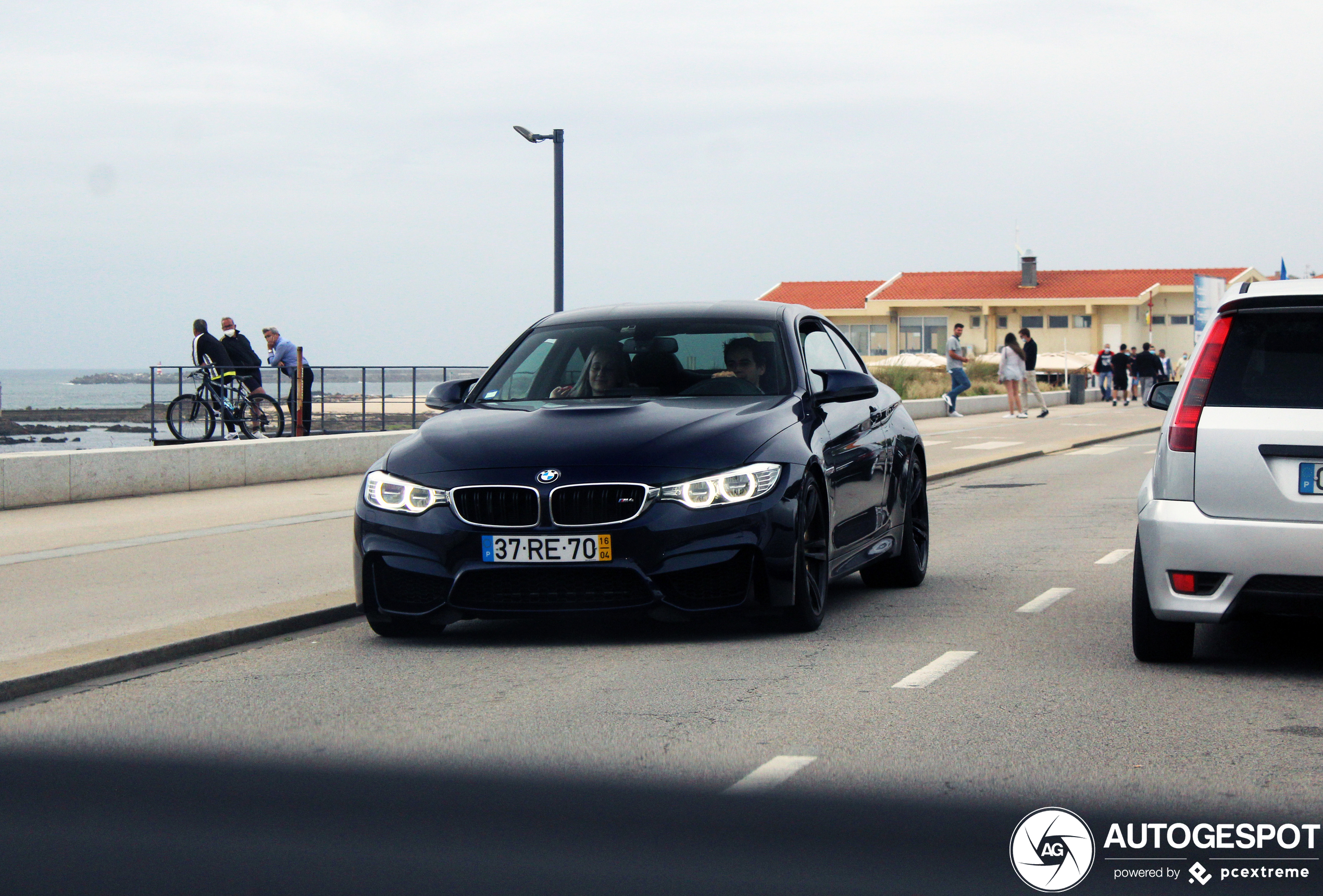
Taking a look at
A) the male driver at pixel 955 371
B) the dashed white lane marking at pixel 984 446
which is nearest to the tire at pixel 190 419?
the dashed white lane marking at pixel 984 446

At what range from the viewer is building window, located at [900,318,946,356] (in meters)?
91.3

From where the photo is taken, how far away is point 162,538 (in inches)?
476

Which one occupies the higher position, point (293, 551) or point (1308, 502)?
point (1308, 502)

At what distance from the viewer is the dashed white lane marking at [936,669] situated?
21.5 ft

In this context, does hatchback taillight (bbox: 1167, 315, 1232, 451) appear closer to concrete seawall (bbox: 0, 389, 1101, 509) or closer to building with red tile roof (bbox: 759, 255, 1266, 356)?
concrete seawall (bbox: 0, 389, 1101, 509)

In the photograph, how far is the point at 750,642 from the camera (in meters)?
7.54

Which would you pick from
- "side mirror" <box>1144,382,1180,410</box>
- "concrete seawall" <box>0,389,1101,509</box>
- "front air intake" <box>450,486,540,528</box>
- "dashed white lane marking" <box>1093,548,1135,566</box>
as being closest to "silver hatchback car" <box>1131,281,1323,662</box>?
"side mirror" <box>1144,382,1180,410</box>

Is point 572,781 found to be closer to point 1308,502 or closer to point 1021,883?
point 1021,883

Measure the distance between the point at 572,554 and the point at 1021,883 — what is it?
127 inches

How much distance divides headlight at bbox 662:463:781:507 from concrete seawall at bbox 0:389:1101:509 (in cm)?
876

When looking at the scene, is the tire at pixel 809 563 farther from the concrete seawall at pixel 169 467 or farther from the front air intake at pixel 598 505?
the concrete seawall at pixel 169 467

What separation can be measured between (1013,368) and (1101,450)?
10.5 m

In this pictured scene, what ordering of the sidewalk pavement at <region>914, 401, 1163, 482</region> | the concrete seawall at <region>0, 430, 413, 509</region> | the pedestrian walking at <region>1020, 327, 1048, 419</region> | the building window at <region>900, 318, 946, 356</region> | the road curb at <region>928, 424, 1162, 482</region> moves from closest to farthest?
the concrete seawall at <region>0, 430, 413, 509</region>
the road curb at <region>928, 424, 1162, 482</region>
the sidewalk pavement at <region>914, 401, 1163, 482</region>
the pedestrian walking at <region>1020, 327, 1048, 419</region>
the building window at <region>900, 318, 946, 356</region>

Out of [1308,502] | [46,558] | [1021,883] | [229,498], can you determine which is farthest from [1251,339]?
[229,498]
